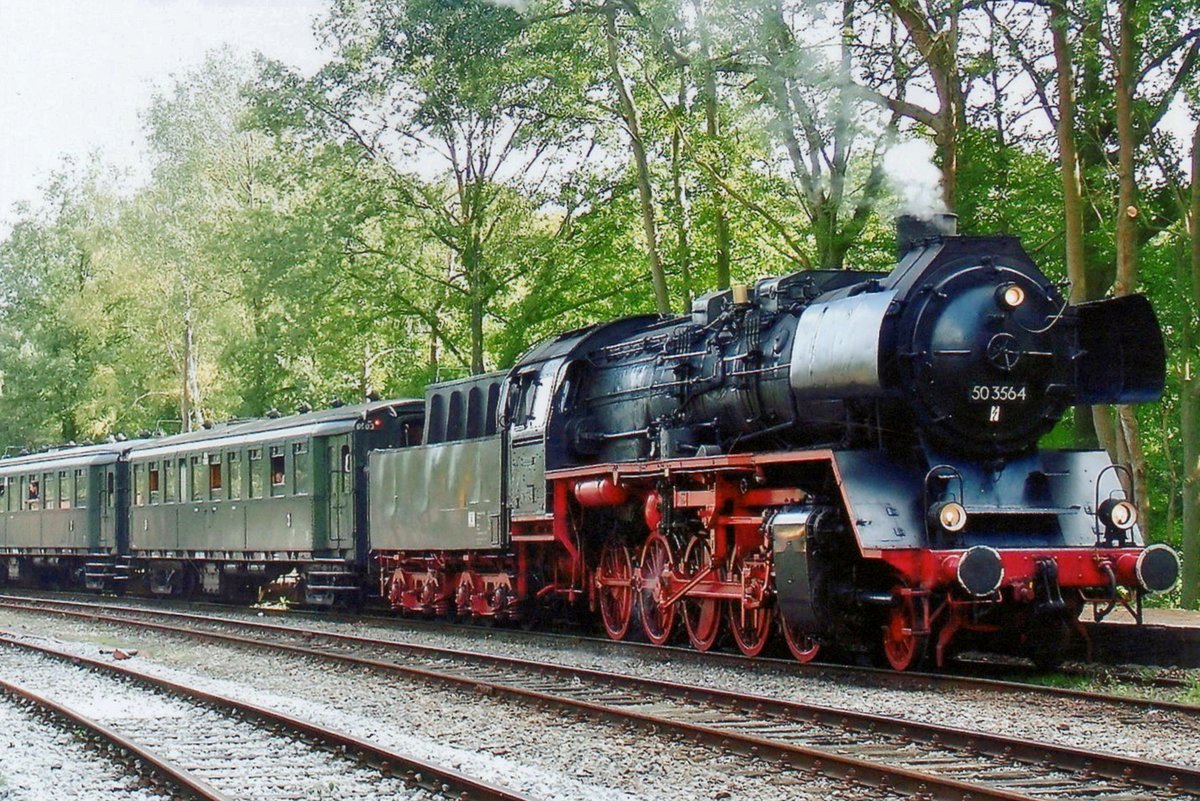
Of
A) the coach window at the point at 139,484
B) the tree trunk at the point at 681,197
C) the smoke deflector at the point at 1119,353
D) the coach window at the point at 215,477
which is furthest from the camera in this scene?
the coach window at the point at 139,484

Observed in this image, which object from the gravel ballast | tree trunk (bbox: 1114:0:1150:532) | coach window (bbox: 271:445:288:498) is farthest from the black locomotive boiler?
coach window (bbox: 271:445:288:498)

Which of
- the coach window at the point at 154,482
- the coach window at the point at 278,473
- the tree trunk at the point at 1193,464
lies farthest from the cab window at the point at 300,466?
the tree trunk at the point at 1193,464

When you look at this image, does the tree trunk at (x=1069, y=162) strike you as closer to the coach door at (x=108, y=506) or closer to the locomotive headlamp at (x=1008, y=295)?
the locomotive headlamp at (x=1008, y=295)

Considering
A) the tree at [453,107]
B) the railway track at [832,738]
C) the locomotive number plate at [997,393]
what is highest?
the tree at [453,107]

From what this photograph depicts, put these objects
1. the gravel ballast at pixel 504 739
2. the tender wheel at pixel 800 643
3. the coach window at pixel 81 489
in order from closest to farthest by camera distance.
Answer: the gravel ballast at pixel 504 739
the tender wheel at pixel 800 643
the coach window at pixel 81 489

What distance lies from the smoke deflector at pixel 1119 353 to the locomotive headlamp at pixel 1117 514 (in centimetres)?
111

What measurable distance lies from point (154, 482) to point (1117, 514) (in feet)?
68.9

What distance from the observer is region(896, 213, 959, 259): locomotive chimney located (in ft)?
40.5

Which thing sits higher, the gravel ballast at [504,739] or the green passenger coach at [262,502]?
the green passenger coach at [262,502]

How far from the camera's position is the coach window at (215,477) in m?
25.3

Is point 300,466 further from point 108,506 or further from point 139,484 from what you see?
point 108,506

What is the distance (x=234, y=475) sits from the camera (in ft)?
81.9

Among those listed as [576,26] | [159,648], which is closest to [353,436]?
[159,648]

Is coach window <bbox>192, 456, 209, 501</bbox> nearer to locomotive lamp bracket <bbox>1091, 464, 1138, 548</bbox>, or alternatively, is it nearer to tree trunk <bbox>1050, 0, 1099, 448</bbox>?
tree trunk <bbox>1050, 0, 1099, 448</bbox>
